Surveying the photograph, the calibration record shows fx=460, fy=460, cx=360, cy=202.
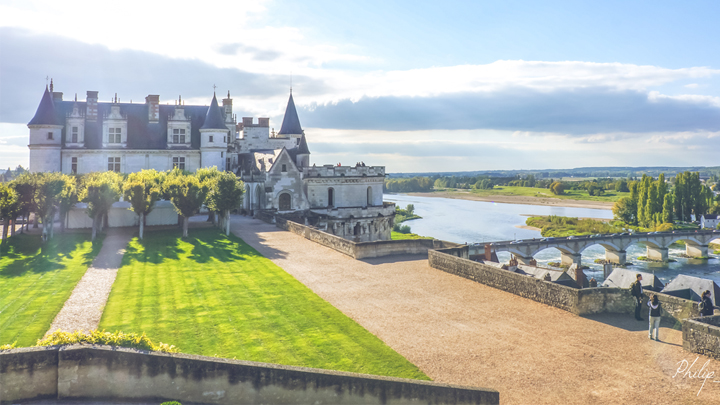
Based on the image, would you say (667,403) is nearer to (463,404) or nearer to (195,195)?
(463,404)

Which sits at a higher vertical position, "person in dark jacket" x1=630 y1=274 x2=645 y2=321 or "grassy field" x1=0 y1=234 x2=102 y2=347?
"person in dark jacket" x1=630 y1=274 x2=645 y2=321

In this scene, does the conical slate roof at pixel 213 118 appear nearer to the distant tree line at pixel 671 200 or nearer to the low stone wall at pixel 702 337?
the low stone wall at pixel 702 337

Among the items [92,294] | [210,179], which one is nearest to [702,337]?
[92,294]

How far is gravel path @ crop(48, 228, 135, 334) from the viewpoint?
1329 cm

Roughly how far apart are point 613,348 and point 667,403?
255 cm

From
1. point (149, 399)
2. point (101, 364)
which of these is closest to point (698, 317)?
point (149, 399)

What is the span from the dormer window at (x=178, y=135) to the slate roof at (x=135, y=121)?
912 mm

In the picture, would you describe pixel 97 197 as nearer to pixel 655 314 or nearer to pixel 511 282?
pixel 511 282

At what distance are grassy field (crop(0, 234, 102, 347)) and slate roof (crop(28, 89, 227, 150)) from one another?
689 inches

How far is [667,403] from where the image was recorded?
8781 mm

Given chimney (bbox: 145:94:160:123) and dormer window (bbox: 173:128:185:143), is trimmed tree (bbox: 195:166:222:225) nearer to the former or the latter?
dormer window (bbox: 173:128:185:143)

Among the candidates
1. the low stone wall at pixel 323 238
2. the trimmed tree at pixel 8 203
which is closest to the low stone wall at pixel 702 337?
the low stone wall at pixel 323 238

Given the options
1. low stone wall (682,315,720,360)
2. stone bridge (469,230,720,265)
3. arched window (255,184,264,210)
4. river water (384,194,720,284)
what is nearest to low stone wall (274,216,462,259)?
low stone wall (682,315,720,360)

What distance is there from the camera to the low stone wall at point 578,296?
12.9 metres
